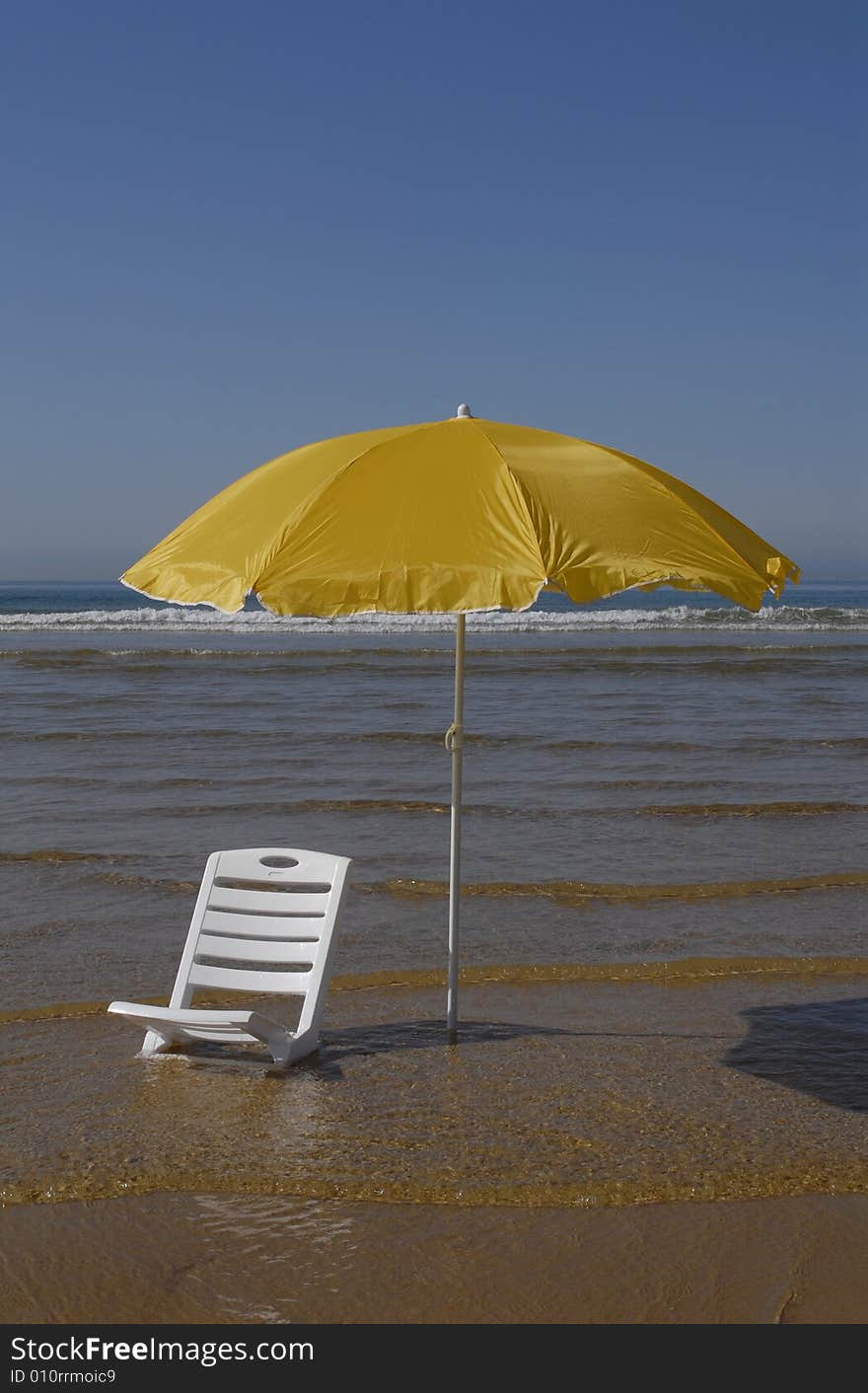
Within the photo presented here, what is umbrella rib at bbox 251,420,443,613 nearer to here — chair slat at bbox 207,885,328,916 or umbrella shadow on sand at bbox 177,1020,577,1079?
chair slat at bbox 207,885,328,916

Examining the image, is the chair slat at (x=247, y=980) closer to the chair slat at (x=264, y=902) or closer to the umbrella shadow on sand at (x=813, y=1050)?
the chair slat at (x=264, y=902)

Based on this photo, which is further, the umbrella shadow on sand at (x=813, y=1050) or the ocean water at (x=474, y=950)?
the umbrella shadow on sand at (x=813, y=1050)

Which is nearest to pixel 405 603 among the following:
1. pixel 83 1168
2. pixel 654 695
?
pixel 83 1168

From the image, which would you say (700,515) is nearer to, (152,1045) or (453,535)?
(453,535)

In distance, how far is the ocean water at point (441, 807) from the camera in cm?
748

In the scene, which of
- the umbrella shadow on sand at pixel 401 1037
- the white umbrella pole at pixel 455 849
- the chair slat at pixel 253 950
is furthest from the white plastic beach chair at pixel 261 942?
the white umbrella pole at pixel 455 849

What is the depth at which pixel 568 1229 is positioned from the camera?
13.4ft

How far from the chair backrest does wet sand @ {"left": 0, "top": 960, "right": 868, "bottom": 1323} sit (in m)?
0.32

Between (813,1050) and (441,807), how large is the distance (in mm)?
5535

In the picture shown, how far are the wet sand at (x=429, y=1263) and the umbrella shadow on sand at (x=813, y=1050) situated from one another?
1.07 meters

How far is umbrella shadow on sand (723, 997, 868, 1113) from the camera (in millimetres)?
5355

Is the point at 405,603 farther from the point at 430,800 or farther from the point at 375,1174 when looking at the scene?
the point at 430,800

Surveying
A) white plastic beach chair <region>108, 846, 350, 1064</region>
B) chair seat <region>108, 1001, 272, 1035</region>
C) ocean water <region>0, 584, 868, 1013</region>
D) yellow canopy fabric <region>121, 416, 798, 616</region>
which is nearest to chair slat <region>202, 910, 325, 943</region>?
white plastic beach chair <region>108, 846, 350, 1064</region>
